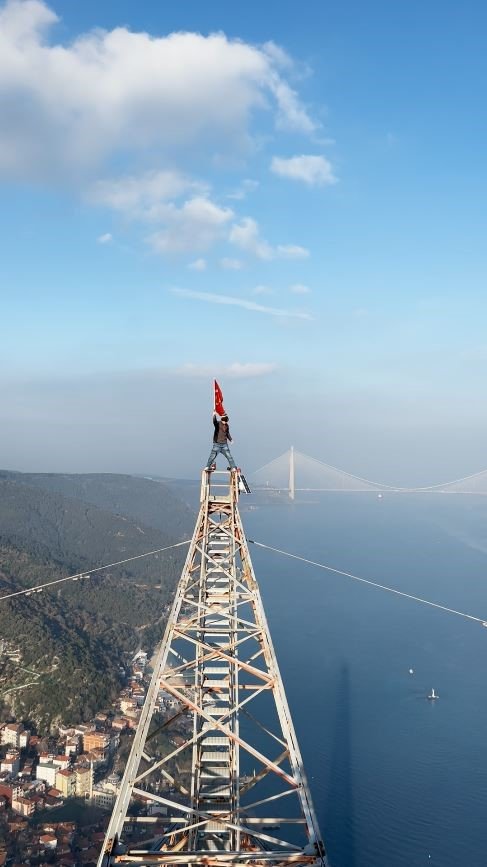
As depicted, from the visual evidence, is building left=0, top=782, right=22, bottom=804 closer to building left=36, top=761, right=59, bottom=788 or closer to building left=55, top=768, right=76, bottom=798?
building left=36, top=761, right=59, bottom=788

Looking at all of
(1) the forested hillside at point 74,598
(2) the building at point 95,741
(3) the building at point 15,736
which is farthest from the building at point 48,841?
(1) the forested hillside at point 74,598

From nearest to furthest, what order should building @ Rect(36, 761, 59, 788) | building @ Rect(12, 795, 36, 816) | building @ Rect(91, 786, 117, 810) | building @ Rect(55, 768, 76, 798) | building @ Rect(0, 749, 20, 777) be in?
building @ Rect(12, 795, 36, 816), building @ Rect(91, 786, 117, 810), building @ Rect(55, 768, 76, 798), building @ Rect(36, 761, 59, 788), building @ Rect(0, 749, 20, 777)

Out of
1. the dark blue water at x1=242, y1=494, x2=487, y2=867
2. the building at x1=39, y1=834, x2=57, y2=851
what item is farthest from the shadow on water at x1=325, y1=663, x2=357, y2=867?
the building at x1=39, y1=834, x2=57, y2=851

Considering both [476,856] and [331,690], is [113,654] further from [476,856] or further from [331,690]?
[476,856]

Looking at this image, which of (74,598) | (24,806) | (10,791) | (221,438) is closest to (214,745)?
(221,438)

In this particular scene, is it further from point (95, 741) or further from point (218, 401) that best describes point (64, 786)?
point (218, 401)

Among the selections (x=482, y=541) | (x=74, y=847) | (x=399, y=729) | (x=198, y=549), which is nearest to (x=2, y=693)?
(x=74, y=847)
